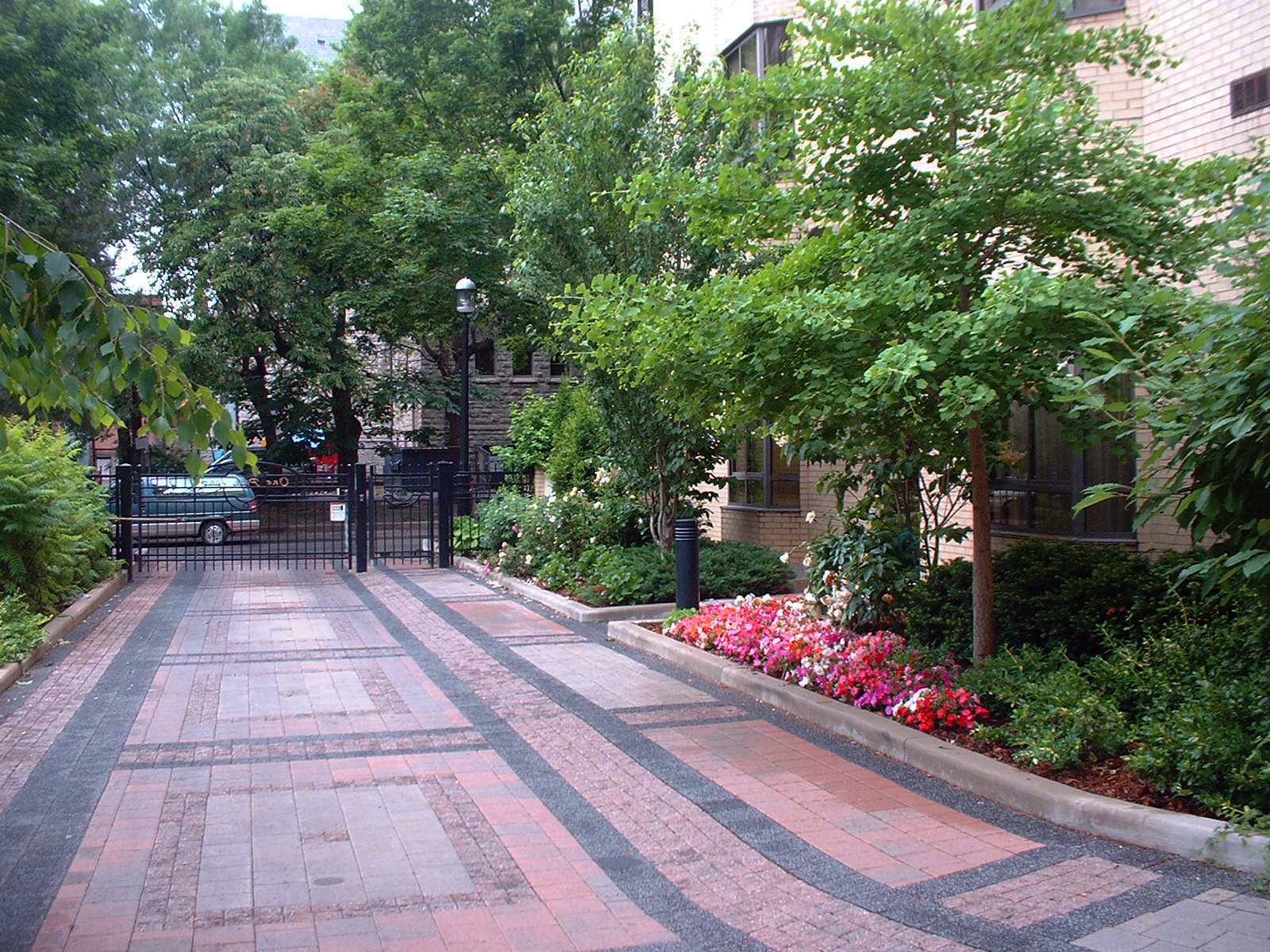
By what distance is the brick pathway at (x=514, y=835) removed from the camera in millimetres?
4523

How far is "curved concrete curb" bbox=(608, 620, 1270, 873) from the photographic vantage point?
5.07 m

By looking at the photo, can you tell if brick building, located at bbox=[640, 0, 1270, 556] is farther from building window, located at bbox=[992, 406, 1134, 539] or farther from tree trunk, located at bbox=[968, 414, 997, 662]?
tree trunk, located at bbox=[968, 414, 997, 662]

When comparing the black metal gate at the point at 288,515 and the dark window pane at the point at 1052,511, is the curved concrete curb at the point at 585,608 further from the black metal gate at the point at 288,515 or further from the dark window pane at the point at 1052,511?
the black metal gate at the point at 288,515

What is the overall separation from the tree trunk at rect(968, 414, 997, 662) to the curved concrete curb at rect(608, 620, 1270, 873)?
3.11 ft

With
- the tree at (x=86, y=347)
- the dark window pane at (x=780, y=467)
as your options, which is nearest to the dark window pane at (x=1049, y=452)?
the dark window pane at (x=780, y=467)

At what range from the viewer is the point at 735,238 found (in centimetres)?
793

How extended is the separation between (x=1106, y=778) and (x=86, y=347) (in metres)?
5.21

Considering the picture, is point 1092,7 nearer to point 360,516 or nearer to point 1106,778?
point 1106,778

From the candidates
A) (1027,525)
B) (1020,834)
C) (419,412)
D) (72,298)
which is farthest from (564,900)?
(419,412)

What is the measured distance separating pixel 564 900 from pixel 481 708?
146 inches

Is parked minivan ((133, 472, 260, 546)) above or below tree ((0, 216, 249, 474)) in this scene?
below

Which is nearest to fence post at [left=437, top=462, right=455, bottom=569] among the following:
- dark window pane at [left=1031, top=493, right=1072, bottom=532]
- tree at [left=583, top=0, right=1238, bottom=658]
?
dark window pane at [left=1031, top=493, right=1072, bottom=532]

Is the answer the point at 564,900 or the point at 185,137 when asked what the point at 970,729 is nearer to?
the point at 564,900

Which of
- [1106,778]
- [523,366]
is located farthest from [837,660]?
[523,366]
